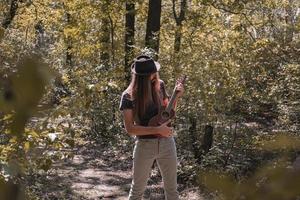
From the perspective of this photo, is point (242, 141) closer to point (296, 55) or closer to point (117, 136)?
point (296, 55)

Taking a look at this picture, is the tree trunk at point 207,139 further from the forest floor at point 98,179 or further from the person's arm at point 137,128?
the person's arm at point 137,128

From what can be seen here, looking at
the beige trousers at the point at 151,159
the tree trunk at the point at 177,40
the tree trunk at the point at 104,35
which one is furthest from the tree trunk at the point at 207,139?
the tree trunk at the point at 104,35

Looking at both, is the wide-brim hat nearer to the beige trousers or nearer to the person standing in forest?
the person standing in forest

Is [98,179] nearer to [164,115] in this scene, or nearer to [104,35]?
[164,115]

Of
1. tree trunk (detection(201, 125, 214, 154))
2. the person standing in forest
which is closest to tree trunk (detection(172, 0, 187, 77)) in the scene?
tree trunk (detection(201, 125, 214, 154))

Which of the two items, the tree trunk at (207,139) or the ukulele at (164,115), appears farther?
the tree trunk at (207,139)

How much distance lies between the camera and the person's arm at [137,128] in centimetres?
482

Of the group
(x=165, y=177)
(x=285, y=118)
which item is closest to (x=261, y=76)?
(x=285, y=118)

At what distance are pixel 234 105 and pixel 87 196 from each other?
2688mm

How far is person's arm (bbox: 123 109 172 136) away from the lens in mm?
4820

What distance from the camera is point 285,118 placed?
9.55 meters

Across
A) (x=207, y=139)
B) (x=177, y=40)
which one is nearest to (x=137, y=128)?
(x=207, y=139)

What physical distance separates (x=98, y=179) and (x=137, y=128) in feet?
16.8

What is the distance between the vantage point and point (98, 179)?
9781 millimetres
